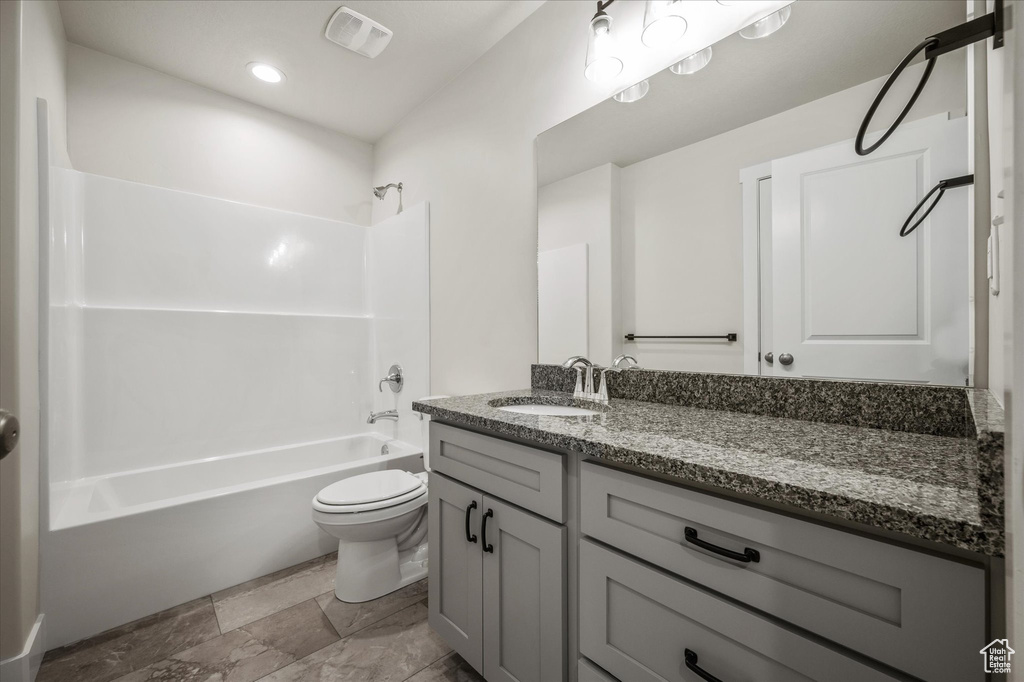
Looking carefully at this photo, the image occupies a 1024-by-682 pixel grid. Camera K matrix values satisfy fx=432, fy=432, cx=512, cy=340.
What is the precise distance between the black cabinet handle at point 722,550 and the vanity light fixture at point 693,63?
1405 mm

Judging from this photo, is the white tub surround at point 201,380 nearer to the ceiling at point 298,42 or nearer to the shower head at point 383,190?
the shower head at point 383,190

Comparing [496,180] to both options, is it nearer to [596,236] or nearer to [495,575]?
[596,236]

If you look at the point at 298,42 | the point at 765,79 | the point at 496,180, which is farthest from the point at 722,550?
the point at 298,42

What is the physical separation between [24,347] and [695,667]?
6.90ft

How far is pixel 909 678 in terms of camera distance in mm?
562

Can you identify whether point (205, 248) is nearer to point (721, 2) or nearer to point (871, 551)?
point (721, 2)

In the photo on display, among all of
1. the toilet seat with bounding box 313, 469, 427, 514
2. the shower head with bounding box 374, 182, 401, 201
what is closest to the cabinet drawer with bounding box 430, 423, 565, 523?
the toilet seat with bounding box 313, 469, 427, 514

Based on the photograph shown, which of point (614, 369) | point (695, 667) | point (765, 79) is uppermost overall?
point (765, 79)

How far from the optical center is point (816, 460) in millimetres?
750

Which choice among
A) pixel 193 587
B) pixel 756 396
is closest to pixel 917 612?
pixel 756 396

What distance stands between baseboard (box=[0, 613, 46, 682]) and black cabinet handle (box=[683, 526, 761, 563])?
2.02 m

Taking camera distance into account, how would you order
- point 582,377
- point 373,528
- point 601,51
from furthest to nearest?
point 373,528 → point 582,377 → point 601,51

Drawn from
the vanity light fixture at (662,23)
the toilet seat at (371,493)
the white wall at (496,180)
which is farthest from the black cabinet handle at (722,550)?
the vanity light fixture at (662,23)

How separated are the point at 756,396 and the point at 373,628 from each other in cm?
161
